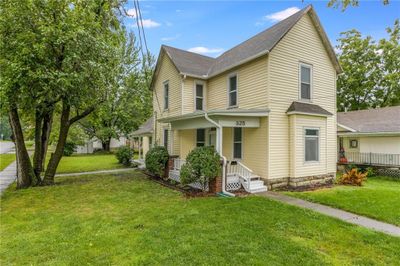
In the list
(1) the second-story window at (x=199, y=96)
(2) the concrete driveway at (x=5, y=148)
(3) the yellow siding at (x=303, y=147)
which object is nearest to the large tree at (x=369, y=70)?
(3) the yellow siding at (x=303, y=147)

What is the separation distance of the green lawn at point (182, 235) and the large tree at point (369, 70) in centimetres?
2735

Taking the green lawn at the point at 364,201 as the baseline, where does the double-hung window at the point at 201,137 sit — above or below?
above

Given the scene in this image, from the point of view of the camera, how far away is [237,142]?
11719 mm

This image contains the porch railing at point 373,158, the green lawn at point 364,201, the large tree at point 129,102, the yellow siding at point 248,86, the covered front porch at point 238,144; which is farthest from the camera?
the large tree at point 129,102

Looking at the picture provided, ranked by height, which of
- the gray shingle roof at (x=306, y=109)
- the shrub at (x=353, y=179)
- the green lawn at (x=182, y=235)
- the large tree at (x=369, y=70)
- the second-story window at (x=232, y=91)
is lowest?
the green lawn at (x=182, y=235)

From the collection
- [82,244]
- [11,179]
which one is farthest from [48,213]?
[11,179]

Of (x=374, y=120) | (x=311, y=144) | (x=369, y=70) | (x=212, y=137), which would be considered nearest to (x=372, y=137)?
(x=374, y=120)

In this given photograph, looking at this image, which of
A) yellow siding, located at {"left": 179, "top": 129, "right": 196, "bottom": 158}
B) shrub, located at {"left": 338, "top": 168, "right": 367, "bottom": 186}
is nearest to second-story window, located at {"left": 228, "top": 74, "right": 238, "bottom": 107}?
yellow siding, located at {"left": 179, "top": 129, "right": 196, "bottom": 158}

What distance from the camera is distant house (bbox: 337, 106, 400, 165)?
15.9 metres

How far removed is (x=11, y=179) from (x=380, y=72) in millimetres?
34860

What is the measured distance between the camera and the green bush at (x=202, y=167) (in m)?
9.05

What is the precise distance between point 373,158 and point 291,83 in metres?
10.3

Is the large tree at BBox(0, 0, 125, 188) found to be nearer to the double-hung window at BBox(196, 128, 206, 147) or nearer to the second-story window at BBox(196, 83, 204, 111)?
the second-story window at BBox(196, 83, 204, 111)

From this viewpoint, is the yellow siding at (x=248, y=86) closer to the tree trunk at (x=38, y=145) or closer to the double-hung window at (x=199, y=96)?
the double-hung window at (x=199, y=96)
